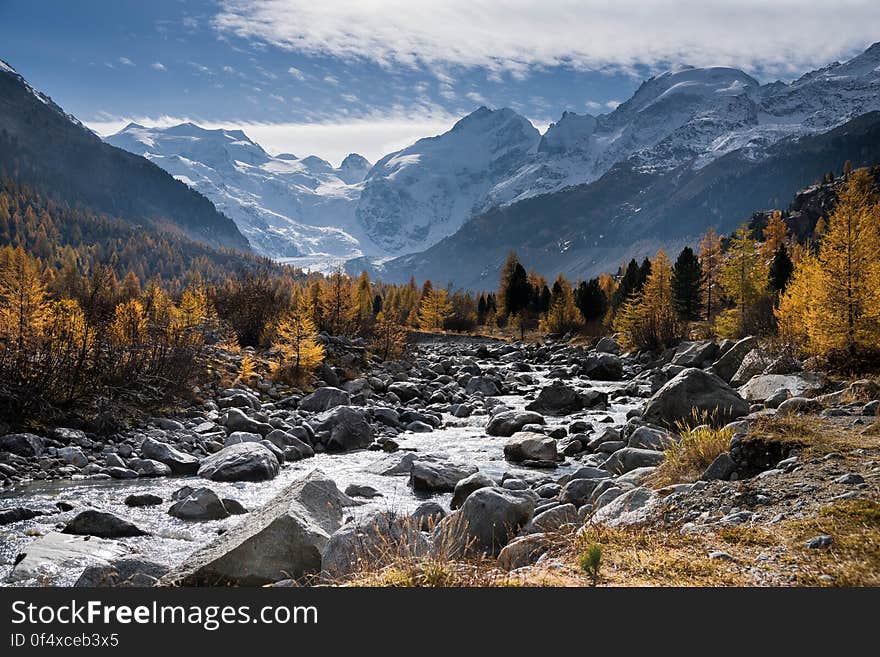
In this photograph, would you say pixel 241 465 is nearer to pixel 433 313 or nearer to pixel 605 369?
pixel 605 369

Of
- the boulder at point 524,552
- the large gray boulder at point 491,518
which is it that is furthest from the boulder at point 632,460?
the boulder at point 524,552

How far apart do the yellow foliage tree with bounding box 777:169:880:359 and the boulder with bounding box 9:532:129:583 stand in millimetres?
19442

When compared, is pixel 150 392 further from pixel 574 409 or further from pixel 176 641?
pixel 176 641

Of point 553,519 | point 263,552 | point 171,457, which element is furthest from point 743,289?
point 263,552

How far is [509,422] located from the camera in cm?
2264

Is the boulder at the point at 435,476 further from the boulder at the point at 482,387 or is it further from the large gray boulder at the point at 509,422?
the boulder at the point at 482,387

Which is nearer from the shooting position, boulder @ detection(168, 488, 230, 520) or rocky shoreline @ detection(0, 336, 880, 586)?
rocky shoreline @ detection(0, 336, 880, 586)

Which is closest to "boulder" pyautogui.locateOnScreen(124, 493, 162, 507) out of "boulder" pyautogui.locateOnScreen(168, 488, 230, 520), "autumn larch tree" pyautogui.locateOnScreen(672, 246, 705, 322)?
"boulder" pyautogui.locateOnScreen(168, 488, 230, 520)

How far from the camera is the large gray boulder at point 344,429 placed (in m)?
20.2

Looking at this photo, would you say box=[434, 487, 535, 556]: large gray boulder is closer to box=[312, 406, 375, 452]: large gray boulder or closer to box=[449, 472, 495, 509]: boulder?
box=[449, 472, 495, 509]: boulder

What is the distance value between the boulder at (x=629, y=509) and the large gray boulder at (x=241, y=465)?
9.71 meters

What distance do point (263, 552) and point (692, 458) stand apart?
609 cm

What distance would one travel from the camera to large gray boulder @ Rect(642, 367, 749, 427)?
656 inches

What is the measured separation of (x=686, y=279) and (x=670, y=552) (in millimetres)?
69696
